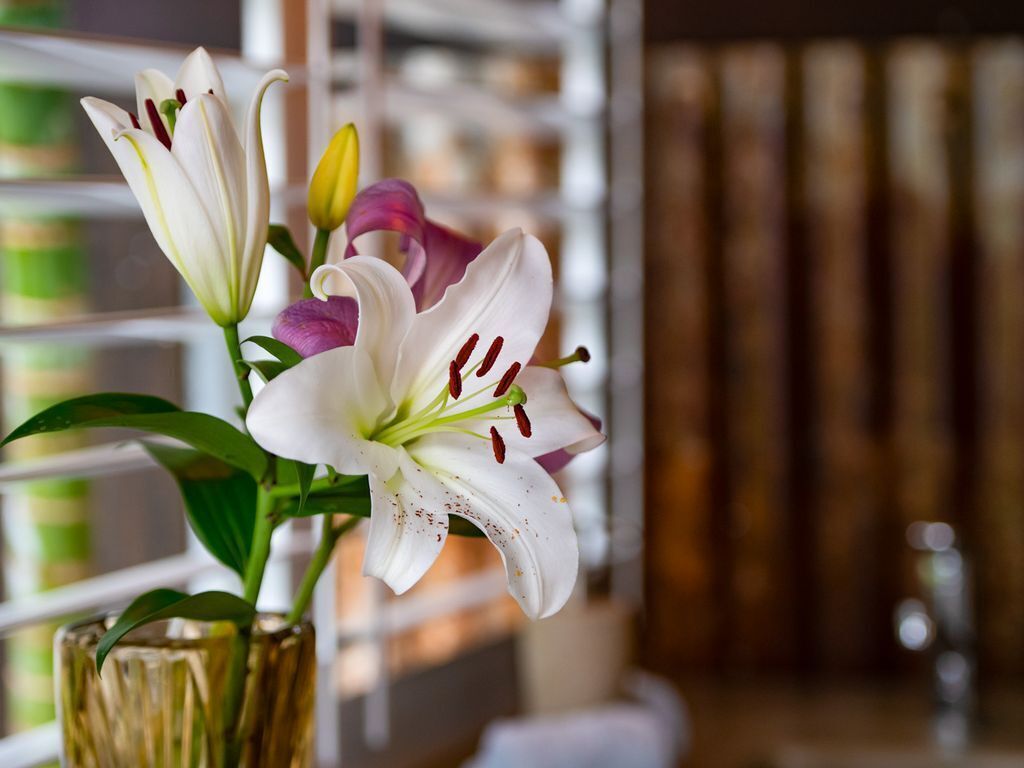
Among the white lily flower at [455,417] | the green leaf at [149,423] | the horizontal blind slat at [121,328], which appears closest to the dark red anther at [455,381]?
the white lily flower at [455,417]

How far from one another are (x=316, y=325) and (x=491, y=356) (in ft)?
0.24

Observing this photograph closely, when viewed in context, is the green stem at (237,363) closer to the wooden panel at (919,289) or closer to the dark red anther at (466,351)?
the dark red anther at (466,351)

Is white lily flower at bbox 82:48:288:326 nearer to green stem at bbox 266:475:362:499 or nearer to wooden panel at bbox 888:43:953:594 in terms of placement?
green stem at bbox 266:475:362:499

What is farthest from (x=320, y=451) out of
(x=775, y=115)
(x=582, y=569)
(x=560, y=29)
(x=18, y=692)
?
(x=775, y=115)

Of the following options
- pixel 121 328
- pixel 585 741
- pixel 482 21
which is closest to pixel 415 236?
pixel 121 328

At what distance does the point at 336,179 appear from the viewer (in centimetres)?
56

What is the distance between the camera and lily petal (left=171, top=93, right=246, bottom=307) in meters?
0.48

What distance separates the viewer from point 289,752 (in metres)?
0.55

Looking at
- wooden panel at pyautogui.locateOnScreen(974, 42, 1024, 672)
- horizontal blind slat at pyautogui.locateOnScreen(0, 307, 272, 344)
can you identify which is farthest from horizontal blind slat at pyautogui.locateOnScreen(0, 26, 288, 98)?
wooden panel at pyautogui.locateOnScreen(974, 42, 1024, 672)

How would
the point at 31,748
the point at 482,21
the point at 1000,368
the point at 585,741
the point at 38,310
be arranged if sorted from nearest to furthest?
1. the point at 31,748
2. the point at 38,310
3. the point at 585,741
4. the point at 482,21
5. the point at 1000,368

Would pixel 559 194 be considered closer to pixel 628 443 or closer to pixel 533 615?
pixel 628 443

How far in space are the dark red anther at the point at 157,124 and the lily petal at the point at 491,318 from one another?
0.43 ft

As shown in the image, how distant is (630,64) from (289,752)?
4.57 feet

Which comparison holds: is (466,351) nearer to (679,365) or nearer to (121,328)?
(121,328)
